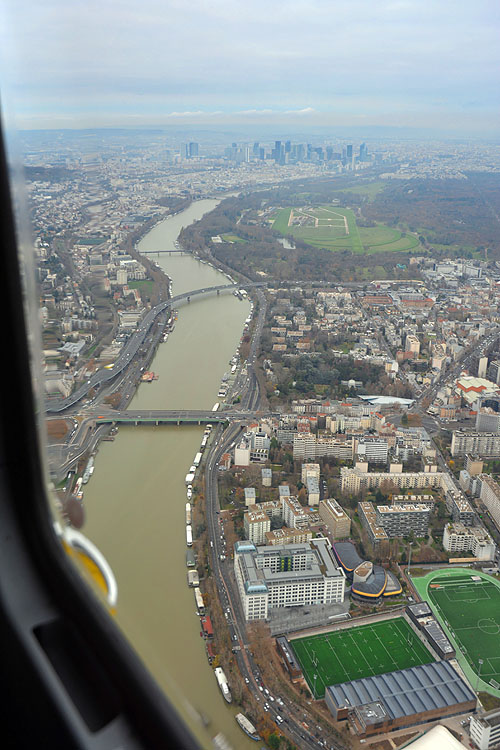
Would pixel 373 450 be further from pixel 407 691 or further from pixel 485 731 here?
pixel 485 731

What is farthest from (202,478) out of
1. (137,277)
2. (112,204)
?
(112,204)

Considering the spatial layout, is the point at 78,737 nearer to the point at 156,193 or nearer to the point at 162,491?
the point at 162,491

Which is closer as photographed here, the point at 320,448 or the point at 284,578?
the point at 284,578

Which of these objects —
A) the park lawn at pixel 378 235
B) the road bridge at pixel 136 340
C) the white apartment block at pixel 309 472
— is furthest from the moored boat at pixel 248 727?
the park lawn at pixel 378 235

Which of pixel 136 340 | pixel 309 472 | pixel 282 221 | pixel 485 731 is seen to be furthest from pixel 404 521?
pixel 282 221

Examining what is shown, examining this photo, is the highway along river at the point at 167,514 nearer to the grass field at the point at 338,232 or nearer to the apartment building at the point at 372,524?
the apartment building at the point at 372,524

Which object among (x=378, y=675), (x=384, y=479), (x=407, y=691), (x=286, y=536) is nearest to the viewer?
(x=407, y=691)
